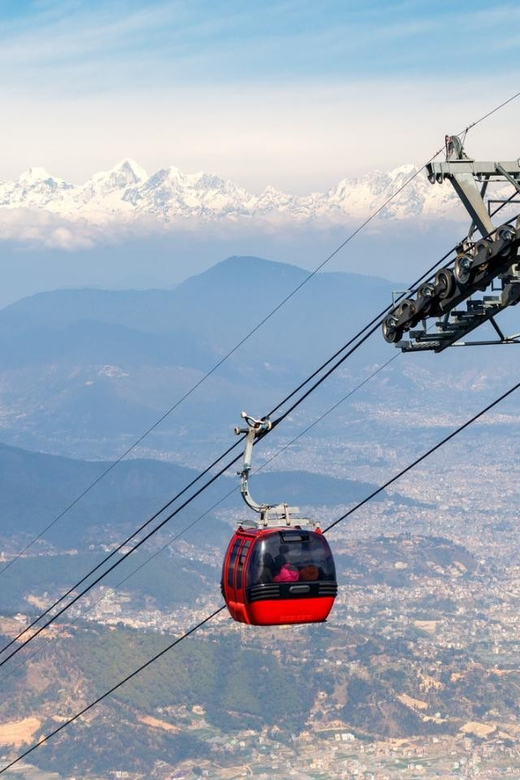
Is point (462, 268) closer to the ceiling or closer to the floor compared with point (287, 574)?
closer to the ceiling

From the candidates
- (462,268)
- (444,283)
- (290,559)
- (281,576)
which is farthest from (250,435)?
(462,268)

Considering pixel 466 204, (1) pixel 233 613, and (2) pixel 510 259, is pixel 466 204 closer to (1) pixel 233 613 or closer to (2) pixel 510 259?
(2) pixel 510 259

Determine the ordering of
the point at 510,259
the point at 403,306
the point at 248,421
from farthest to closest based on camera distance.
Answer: the point at 248,421 → the point at 403,306 → the point at 510,259

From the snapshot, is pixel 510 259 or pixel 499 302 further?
pixel 499 302

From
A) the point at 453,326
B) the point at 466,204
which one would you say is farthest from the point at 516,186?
the point at 453,326

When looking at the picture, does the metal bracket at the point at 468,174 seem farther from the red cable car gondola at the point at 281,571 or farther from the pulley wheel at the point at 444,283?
the red cable car gondola at the point at 281,571

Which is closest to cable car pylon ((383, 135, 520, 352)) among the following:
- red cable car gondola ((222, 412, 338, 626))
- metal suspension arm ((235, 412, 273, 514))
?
metal suspension arm ((235, 412, 273, 514))

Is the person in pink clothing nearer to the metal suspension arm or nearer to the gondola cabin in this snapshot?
the gondola cabin

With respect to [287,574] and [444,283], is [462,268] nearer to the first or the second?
[444,283]
